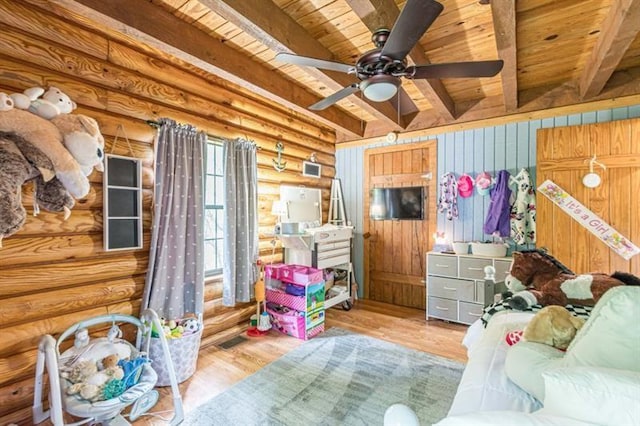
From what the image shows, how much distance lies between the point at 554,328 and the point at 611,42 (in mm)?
2060

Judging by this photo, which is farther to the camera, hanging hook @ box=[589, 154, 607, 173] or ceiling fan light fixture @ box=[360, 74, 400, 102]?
hanging hook @ box=[589, 154, 607, 173]

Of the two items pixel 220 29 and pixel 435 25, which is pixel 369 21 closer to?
pixel 435 25

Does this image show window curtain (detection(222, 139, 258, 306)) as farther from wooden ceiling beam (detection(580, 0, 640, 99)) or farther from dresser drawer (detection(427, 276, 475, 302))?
wooden ceiling beam (detection(580, 0, 640, 99))

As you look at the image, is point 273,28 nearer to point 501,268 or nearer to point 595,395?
point 595,395

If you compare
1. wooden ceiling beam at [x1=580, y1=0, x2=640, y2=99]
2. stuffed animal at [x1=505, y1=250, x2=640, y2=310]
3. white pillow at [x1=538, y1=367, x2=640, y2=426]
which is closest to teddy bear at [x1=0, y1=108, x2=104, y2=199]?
white pillow at [x1=538, y1=367, x2=640, y2=426]

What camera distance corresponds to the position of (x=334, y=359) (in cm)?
266

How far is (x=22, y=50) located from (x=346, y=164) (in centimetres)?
369

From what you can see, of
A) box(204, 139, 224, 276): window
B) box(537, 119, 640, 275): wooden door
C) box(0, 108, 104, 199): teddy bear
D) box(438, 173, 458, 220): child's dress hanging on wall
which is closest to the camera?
box(0, 108, 104, 199): teddy bear

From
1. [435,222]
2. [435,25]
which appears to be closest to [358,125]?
[435,222]

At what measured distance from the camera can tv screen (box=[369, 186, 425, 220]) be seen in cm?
408

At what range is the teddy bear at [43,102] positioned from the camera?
1.57 metres

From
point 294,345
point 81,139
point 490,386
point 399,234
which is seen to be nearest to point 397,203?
point 399,234

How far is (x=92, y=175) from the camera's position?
6.93 feet

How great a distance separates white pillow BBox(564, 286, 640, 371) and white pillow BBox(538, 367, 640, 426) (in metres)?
0.14
